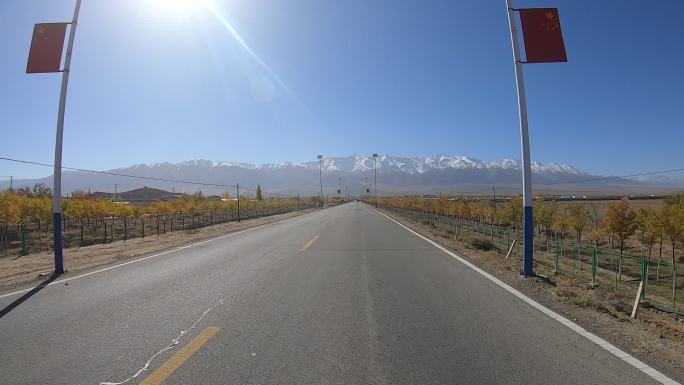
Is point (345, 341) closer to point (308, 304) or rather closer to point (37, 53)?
point (308, 304)

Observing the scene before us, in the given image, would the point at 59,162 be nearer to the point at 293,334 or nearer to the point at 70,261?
the point at 70,261

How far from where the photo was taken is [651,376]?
3.93 m

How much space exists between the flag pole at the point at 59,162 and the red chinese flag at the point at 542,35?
1102 centimetres

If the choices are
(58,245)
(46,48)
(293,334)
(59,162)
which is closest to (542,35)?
(293,334)

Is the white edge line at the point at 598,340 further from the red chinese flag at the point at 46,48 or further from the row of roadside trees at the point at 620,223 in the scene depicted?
the row of roadside trees at the point at 620,223

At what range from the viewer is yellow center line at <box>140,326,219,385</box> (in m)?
3.76

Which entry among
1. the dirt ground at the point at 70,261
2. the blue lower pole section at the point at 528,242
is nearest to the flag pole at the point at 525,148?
the blue lower pole section at the point at 528,242

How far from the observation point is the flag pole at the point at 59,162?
34.1ft

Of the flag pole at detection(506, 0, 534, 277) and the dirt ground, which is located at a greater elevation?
the flag pole at detection(506, 0, 534, 277)

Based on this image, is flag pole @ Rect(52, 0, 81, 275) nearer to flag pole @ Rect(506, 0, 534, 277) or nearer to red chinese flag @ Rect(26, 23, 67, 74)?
red chinese flag @ Rect(26, 23, 67, 74)

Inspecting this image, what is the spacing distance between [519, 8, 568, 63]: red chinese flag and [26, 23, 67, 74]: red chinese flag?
11.2 m

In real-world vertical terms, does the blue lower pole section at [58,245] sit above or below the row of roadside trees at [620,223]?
above

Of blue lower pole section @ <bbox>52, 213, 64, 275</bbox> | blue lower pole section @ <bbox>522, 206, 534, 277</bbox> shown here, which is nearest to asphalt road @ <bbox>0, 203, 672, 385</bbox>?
blue lower pole section @ <bbox>522, 206, 534, 277</bbox>

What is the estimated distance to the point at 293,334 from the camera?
16.6ft
